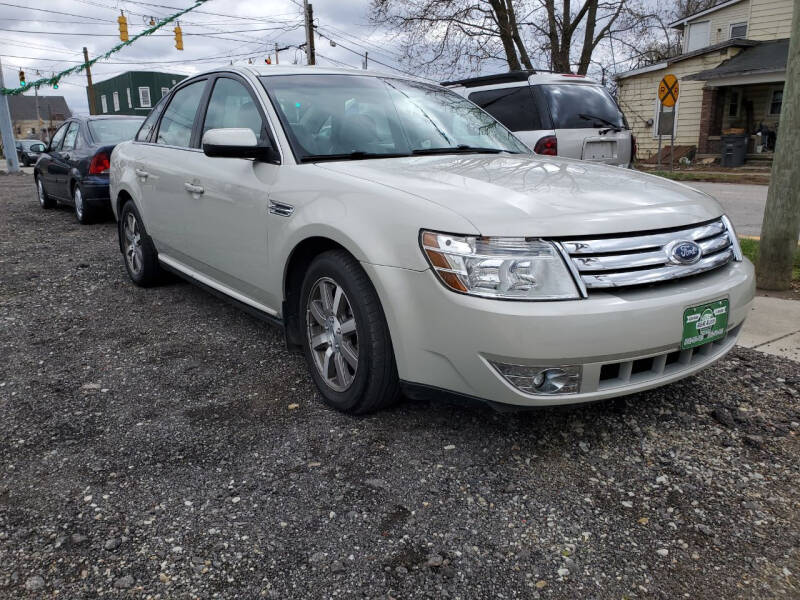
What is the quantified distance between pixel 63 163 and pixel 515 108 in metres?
6.56

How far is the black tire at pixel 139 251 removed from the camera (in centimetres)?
532

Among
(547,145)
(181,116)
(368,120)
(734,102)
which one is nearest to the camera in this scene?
(368,120)

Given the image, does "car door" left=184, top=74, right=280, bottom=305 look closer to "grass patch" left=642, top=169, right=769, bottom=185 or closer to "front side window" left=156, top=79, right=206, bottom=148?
"front side window" left=156, top=79, right=206, bottom=148

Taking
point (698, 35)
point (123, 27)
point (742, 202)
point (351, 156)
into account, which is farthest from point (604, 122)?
point (698, 35)

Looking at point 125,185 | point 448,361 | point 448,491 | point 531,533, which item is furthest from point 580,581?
point 125,185

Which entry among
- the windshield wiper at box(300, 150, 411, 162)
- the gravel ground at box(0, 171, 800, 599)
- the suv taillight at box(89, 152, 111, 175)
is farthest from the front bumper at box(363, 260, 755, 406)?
the suv taillight at box(89, 152, 111, 175)

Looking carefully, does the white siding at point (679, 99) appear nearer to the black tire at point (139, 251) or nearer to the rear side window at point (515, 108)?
the rear side window at point (515, 108)

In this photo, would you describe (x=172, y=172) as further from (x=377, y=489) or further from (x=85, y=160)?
(x=85, y=160)

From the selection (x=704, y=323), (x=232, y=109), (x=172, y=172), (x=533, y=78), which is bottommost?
(x=704, y=323)

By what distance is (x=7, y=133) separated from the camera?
71.8 ft

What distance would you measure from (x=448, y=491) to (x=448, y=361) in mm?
500

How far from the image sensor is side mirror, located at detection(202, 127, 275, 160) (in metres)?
3.36

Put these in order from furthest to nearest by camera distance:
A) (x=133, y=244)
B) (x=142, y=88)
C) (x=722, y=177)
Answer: (x=142, y=88), (x=722, y=177), (x=133, y=244)

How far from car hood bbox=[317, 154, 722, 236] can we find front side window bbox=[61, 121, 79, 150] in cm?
805
